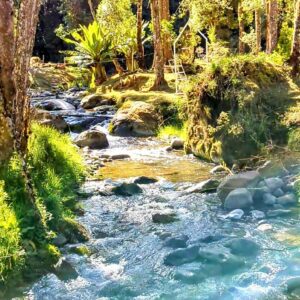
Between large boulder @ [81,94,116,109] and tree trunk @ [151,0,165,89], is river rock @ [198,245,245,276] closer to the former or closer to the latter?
tree trunk @ [151,0,165,89]

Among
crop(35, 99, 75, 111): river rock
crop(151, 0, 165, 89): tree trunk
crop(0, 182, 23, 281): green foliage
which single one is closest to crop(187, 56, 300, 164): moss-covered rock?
crop(0, 182, 23, 281): green foliage


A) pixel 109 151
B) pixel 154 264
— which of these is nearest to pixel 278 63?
pixel 109 151

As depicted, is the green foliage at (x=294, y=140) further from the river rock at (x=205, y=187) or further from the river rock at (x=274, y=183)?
the river rock at (x=205, y=187)

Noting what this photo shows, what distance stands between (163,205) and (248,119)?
2.30 metres

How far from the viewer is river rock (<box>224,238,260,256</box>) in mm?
4746

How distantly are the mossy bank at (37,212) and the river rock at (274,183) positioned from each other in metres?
2.50

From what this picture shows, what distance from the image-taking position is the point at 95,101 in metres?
16.6

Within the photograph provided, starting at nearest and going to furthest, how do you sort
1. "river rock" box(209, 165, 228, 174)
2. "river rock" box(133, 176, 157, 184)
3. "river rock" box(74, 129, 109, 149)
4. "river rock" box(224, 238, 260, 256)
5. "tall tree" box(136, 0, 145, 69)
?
"river rock" box(224, 238, 260, 256)
"river rock" box(133, 176, 157, 184)
"river rock" box(209, 165, 228, 174)
"river rock" box(74, 129, 109, 149)
"tall tree" box(136, 0, 145, 69)

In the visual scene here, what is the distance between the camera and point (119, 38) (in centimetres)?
1959

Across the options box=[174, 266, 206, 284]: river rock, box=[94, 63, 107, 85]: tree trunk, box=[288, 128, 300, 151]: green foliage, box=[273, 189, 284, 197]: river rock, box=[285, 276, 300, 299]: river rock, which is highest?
box=[94, 63, 107, 85]: tree trunk

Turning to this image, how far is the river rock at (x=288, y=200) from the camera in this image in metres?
6.07

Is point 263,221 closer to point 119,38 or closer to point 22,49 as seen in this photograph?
point 22,49

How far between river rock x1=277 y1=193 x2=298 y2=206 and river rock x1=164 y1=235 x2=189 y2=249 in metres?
1.60

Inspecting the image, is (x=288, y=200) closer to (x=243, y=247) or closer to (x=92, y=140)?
(x=243, y=247)
